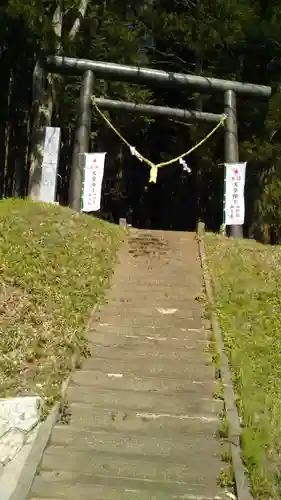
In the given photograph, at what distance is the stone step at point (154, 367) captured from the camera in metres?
6.48

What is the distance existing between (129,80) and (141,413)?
1026cm

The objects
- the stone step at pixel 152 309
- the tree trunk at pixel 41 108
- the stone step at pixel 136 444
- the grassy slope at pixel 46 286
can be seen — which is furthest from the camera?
the tree trunk at pixel 41 108

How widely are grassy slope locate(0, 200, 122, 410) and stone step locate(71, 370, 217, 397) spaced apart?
25cm

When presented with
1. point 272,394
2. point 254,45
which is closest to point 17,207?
point 272,394

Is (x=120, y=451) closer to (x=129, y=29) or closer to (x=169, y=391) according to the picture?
(x=169, y=391)

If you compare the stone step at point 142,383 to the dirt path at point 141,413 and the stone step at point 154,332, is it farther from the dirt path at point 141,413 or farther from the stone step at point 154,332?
the stone step at point 154,332

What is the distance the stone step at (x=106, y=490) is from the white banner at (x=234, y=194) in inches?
367

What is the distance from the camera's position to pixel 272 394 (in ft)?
19.4

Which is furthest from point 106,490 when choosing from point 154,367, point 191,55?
point 191,55

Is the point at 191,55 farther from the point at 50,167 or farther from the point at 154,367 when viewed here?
the point at 154,367

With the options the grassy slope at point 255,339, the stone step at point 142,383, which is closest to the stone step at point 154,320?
the grassy slope at point 255,339

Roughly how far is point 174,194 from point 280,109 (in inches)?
395

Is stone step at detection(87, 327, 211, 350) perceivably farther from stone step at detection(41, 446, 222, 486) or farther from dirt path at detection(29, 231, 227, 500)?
stone step at detection(41, 446, 222, 486)

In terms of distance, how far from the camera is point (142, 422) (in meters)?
5.56
